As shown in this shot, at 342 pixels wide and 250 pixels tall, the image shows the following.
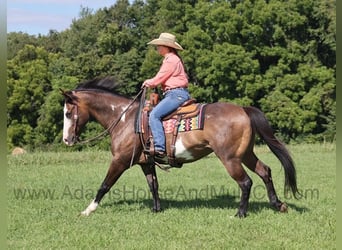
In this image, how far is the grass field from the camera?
5301 millimetres

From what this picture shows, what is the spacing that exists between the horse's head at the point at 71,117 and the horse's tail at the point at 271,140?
8.96 feet

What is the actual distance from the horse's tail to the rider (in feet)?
3.53

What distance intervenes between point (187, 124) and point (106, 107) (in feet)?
5.05

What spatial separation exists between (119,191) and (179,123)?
11.5ft

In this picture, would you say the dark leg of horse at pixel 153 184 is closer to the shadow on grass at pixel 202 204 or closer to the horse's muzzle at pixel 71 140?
the shadow on grass at pixel 202 204

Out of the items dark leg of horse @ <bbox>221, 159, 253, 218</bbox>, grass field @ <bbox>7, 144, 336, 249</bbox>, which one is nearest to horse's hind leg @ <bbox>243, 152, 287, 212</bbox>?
grass field @ <bbox>7, 144, 336, 249</bbox>

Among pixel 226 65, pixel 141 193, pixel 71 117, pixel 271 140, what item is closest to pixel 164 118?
pixel 71 117

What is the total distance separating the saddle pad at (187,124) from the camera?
668 cm

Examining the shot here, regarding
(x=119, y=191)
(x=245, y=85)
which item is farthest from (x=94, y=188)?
(x=245, y=85)

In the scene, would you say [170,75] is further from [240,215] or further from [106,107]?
[240,215]

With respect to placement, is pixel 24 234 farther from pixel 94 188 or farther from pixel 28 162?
pixel 28 162

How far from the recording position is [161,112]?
6.74 m

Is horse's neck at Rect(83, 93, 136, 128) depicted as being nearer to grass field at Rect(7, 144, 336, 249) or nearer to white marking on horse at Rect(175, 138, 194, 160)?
white marking on horse at Rect(175, 138, 194, 160)

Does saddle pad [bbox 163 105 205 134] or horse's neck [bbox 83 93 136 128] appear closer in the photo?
saddle pad [bbox 163 105 205 134]
